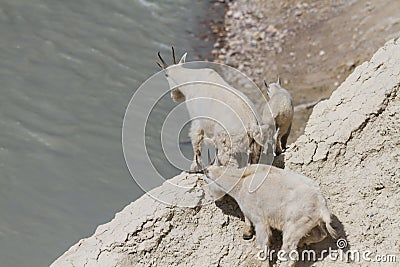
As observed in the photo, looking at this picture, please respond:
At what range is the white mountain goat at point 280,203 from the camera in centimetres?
529

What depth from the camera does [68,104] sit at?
45.3ft

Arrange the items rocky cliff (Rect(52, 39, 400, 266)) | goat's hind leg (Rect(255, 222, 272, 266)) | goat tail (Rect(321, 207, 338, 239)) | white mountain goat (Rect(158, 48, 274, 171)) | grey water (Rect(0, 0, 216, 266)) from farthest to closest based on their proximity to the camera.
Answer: grey water (Rect(0, 0, 216, 266)), white mountain goat (Rect(158, 48, 274, 171)), rocky cliff (Rect(52, 39, 400, 266)), goat's hind leg (Rect(255, 222, 272, 266)), goat tail (Rect(321, 207, 338, 239))

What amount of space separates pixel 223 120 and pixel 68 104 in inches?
301

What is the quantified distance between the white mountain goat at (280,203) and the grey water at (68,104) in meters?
5.97

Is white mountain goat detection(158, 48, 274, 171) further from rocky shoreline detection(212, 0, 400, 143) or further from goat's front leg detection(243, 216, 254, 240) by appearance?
rocky shoreline detection(212, 0, 400, 143)

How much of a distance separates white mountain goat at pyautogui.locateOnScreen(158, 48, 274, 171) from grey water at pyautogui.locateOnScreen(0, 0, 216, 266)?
4.91 metres

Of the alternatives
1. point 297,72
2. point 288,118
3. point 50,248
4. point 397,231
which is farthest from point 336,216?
point 297,72

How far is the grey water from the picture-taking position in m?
11.6

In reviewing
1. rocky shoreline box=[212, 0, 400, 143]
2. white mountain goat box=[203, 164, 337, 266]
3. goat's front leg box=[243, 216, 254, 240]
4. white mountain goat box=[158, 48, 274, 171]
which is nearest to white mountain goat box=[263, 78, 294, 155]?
white mountain goat box=[158, 48, 274, 171]

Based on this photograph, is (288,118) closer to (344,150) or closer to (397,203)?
(344,150)

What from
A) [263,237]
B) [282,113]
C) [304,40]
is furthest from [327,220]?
[304,40]

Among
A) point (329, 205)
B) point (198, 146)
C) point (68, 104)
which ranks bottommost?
point (329, 205)

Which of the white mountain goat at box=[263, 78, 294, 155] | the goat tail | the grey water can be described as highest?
the grey water

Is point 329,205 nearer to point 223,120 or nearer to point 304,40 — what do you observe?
point 223,120
